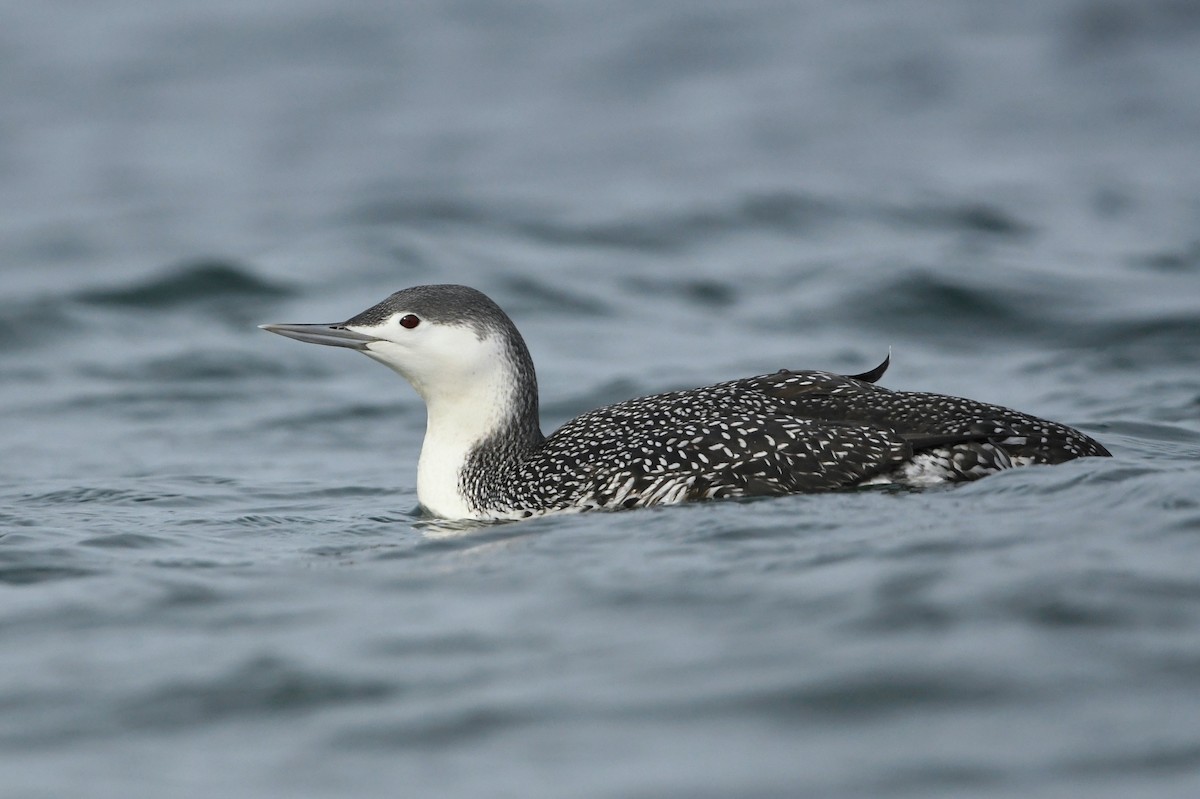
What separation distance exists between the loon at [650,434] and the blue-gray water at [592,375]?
19cm

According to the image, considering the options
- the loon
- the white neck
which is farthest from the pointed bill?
the white neck

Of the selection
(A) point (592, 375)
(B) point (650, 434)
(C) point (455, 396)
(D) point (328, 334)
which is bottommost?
(B) point (650, 434)

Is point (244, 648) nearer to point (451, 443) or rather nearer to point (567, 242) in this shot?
point (451, 443)

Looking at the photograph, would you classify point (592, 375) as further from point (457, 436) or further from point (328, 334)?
point (328, 334)

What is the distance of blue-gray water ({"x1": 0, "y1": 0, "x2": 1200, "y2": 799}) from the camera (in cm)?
390

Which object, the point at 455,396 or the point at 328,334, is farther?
the point at 455,396

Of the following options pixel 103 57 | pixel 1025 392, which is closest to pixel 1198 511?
pixel 1025 392

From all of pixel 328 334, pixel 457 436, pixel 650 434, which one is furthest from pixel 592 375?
pixel 650 434

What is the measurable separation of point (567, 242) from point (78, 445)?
5.75 metres

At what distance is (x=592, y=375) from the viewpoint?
32.3ft

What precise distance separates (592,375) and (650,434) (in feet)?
12.9

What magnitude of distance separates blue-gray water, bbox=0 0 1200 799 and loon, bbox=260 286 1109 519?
0.19m

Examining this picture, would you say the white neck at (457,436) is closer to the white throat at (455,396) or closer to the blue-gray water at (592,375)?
the white throat at (455,396)

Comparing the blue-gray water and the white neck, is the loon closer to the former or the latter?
the white neck
